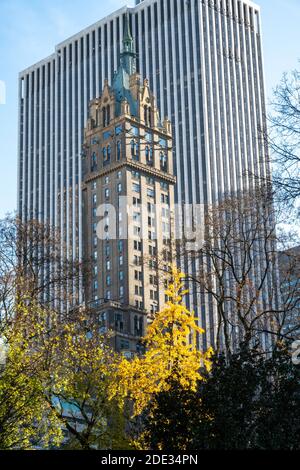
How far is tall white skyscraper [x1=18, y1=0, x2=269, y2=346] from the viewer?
168 m

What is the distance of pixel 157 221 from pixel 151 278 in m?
9.74

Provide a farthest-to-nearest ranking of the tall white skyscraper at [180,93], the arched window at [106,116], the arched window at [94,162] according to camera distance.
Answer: the tall white skyscraper at [180,93]
the arched window at [106,116]
the arched window at [94,162]

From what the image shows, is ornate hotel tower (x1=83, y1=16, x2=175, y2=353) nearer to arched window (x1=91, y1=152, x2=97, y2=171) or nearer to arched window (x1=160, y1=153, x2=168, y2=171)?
arched window (x1=160, y1=153, x2=168, y2=171)

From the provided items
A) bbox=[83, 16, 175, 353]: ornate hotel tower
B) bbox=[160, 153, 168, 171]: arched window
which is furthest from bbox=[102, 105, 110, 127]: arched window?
bbox=[160, 153, 168, 171]: arched window

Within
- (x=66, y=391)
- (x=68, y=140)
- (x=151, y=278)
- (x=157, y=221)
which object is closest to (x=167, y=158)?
(x=157, y=221)

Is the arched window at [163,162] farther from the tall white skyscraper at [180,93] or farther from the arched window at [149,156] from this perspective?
the tall white skyscraper at [180,93]

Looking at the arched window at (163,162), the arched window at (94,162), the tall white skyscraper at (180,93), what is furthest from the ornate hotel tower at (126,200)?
the tall white skyscraper at (180,93)

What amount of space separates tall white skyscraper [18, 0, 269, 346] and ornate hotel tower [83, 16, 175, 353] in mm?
18621

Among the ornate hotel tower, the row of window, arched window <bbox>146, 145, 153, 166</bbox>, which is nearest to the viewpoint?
the ornate hotel tower

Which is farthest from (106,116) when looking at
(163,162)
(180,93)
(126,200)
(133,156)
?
(180,93)

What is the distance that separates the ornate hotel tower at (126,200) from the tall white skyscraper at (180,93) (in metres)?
18.6

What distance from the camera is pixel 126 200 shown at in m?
Result: 136

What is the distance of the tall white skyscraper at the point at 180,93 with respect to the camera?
168 m

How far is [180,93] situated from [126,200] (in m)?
46.1
